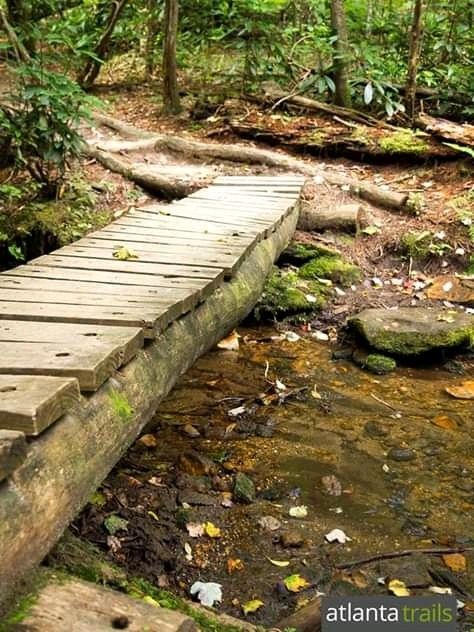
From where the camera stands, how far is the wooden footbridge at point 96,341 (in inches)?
69.4

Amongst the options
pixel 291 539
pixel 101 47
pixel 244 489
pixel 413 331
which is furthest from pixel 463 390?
pixel 101 47

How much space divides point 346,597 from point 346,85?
874cm

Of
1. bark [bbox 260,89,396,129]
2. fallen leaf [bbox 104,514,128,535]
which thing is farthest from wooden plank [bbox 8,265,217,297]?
bark [bbox 260,89,396,129]

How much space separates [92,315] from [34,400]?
1.12m

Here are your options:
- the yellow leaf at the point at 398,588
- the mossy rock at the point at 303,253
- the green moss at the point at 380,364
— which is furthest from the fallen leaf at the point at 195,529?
the mossy rock at the point at 303,253

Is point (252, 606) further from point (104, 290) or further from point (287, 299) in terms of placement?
point (287, 299)

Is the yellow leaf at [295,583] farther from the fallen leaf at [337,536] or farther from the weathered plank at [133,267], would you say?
the weathered plank at [133,267]

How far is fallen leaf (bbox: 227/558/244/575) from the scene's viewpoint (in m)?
3.01

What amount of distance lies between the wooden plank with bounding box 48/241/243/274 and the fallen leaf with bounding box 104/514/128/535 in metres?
1.58

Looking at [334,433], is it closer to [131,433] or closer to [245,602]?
[245,602]

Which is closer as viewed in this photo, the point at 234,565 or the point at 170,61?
the point at 234,565

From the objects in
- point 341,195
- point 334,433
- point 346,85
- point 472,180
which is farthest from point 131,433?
point 346,85

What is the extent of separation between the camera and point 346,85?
10023mm

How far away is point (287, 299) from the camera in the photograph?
6.23 m
